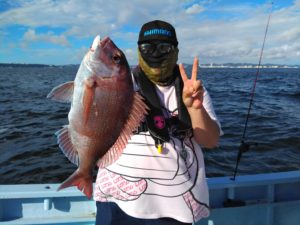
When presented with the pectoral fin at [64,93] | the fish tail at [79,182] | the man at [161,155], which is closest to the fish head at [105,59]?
the pectoral fin at [64,93]

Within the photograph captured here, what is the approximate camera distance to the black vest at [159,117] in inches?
110

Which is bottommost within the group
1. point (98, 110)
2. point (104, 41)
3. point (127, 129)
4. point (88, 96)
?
point (127, 129)

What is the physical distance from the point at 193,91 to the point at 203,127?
0.34 m

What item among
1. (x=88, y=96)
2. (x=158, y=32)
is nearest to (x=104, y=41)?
(x=88, y=96)

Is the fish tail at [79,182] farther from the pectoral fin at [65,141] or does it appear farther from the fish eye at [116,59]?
the fish eye at [116,59]

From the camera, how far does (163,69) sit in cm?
284

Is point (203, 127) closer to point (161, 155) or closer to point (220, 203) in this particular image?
point (161, 155)

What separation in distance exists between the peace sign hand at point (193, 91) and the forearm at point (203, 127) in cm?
5

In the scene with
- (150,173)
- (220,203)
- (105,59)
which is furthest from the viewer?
(220,203)

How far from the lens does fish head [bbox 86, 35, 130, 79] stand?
2.26 meters

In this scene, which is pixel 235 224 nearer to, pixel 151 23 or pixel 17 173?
pixel 151 23

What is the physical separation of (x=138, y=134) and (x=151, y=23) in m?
0.91

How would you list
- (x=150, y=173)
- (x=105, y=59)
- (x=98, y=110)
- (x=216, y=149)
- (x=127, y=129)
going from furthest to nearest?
1. (x=216, y=149)
2. (x=150, y=173)
3. (x=127, y=129)
4. (x=98, y=110)
5. (x=105, y=59)

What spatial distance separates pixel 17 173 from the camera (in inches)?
401
